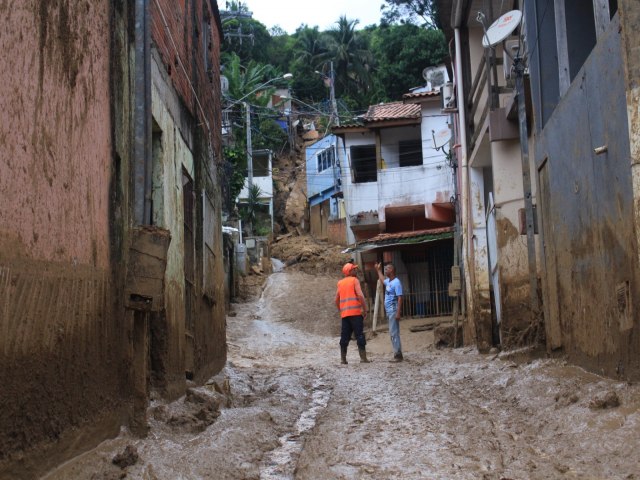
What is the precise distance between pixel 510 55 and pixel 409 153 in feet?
66.2

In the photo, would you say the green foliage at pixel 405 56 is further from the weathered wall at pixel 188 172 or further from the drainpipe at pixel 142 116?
the drainpipe at pixel 142 116

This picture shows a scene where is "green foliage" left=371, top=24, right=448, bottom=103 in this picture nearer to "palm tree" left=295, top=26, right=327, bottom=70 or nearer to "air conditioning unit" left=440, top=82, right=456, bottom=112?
"palm tree" left=295, top=26, right=327, bottom=70

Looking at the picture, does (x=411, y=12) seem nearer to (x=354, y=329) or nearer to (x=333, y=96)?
(x=333, y=96)

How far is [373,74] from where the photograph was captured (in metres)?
54.5

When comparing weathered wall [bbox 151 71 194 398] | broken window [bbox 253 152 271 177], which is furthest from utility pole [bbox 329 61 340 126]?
weathered wall [bbox 151 71 194 398]

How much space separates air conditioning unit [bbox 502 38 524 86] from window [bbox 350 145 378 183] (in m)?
20.8

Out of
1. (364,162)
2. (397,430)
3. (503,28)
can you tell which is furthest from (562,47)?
(364,162)

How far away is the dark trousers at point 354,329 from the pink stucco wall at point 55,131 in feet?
27.9

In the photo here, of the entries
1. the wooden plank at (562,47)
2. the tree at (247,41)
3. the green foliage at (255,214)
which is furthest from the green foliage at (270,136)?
the wooden plank at (562,47)

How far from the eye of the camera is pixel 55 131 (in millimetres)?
4625

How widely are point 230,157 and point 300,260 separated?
31.5ft

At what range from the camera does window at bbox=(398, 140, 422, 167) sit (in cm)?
3169

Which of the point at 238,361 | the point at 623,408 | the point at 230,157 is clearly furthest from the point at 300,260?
the point at 623,408

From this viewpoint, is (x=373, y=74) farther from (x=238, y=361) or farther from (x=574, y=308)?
(x=574, y=308)
